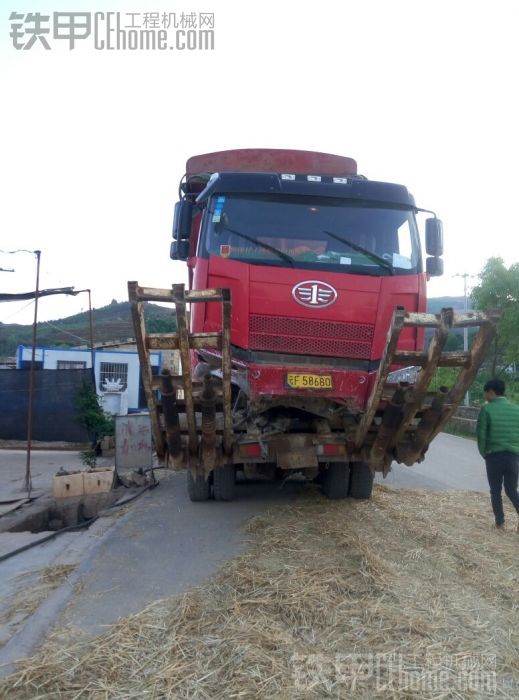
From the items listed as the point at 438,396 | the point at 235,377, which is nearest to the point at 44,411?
the point at 235,377

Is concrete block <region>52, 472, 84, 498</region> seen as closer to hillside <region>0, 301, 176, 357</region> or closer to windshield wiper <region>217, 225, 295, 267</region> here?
windshield wiper <region>217, 225, 295, 267</region>

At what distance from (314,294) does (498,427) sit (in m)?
2.57

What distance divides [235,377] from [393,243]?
2082 mm

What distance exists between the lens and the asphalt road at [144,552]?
4.32 meters

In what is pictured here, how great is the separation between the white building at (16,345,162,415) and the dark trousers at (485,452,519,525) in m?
20.2

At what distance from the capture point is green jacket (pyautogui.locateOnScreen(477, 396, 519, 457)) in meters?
6.72

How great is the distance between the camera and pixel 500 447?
22.1 feet

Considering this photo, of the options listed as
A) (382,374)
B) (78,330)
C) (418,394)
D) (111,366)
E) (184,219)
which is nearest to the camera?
(382,374)

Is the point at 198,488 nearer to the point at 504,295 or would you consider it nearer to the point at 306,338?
the point at 306,338

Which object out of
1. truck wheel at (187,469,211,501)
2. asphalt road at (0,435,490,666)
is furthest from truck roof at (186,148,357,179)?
asphalt road at (0,435,490,666)

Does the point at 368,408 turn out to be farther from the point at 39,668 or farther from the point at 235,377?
the point at 39,668

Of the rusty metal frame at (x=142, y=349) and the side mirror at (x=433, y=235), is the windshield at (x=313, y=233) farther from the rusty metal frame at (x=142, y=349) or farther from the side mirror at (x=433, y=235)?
the rusty metal frame at (x=142, y=349)

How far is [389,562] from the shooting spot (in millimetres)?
5168

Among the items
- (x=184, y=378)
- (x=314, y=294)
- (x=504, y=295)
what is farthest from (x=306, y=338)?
(x=504, y=295)
